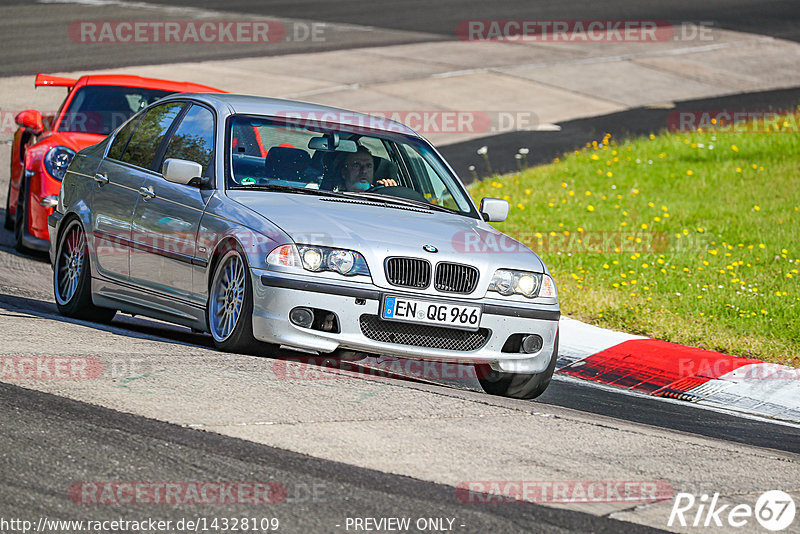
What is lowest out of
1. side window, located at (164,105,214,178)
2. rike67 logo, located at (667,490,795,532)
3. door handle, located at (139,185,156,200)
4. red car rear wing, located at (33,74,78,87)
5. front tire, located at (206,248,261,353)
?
rike67 logo, located at (667,490,795,532)

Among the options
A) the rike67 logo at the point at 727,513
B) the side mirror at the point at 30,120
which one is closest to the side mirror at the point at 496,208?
the rike67 logo at the point at 727,513

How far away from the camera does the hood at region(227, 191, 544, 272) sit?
6828 millimetres

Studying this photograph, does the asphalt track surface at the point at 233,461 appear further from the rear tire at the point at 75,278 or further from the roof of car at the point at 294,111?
the roof of car at the point at 294,111

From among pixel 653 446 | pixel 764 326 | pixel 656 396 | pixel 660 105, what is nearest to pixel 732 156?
pixel 660 105

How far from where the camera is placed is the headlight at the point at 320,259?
6734 mm

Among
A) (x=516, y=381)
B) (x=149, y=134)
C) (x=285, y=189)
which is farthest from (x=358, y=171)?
(x=516, y=381)

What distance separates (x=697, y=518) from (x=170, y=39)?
79.4 ft

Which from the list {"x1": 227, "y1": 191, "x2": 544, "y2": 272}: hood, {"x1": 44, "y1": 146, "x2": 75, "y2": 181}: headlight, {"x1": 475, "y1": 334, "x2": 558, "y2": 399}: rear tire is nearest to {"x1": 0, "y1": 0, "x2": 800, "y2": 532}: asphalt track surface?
{"x1": 475, "y1": 334, "x2": 558, "y2": 399}: rear tire

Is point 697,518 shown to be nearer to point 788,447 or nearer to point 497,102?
point 788,447

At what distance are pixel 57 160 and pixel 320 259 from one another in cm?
525

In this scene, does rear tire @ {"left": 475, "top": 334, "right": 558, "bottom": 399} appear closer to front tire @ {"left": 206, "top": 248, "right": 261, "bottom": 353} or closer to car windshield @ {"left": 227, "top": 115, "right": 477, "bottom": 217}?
car windshield @ {"left": 227, "top": 115, "right": 477, "bottom": 217}

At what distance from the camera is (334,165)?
7.88 m

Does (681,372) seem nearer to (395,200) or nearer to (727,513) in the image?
(395,200)

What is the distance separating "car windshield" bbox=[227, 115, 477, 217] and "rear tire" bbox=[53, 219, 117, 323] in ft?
5.04
